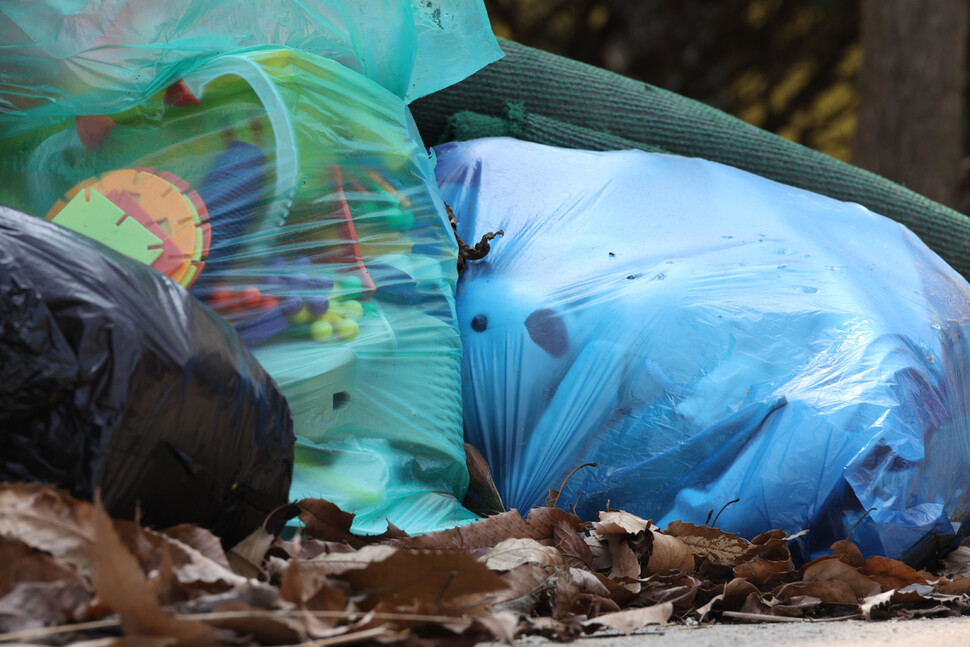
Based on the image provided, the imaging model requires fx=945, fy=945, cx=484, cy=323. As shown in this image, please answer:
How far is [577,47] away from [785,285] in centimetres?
498

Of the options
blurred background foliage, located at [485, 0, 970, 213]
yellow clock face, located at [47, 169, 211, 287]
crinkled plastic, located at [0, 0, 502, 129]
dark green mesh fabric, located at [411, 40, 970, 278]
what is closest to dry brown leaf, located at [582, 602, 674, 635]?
yellow clock face, located at [47, 169, 211, 287]

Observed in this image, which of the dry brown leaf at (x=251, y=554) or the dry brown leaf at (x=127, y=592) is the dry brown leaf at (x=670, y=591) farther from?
the dry brown leaf at (x=127, y=592)

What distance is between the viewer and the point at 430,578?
0.74 meters

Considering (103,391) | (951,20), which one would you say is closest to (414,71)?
(103,391)

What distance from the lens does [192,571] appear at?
72 cm

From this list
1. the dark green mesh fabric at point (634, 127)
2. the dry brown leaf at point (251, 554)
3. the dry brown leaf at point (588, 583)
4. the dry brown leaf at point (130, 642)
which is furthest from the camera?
the dark green mesh fabric at point (634, 127)

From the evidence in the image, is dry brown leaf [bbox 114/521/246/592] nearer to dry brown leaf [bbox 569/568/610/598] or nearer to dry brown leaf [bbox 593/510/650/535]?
dry brown leaf [bbox 569/568/610/598]

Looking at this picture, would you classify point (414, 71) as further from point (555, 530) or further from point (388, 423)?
point (555, 530)

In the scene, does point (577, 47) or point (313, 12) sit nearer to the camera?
point (313, 12)

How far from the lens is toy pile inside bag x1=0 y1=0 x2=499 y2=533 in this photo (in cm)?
112

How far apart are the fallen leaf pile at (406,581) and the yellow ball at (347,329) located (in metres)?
0.23

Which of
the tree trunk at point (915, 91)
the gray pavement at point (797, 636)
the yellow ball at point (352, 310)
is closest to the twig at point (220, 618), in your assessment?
the gray pavement at point (797, 636)

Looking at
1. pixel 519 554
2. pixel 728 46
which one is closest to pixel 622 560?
pixel 519 554

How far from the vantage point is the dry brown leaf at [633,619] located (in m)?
0.89
